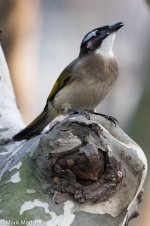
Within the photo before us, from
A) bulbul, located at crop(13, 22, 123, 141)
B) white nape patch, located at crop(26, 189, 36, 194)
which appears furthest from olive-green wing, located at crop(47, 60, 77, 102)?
white nape patch, located at crop(26, 189, 36, 194)

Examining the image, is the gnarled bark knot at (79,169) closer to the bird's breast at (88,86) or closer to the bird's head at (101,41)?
the bird's breast at (88,86)

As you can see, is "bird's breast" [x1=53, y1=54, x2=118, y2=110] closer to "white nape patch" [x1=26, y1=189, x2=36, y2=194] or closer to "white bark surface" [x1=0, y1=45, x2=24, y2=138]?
"white bark surface" [x1=0, y1=45, x2=24, y2=138]

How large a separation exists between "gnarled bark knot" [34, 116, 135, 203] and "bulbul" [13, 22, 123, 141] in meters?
1.48

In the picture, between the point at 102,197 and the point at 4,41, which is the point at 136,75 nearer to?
the point at 4,41

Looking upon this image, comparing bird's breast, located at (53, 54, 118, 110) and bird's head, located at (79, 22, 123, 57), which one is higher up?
bird's head, located at (79, 22, 123, 57)

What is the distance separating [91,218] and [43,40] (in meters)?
4.32

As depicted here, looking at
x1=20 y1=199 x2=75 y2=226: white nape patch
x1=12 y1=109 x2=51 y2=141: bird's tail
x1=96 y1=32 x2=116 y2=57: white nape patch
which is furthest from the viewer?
x1=96 y1=32 x2=116 y2=57: white nape patch

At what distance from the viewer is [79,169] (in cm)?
212

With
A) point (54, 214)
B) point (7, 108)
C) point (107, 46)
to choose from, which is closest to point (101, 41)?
point (107, 46)

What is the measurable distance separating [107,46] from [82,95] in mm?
495

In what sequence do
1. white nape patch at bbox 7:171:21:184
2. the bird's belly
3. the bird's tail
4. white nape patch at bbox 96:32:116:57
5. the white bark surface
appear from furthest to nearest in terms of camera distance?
white nape patch at bbox 96:32:116:57
the bird's belly
the bird's tail
the white bark surface
white nape patch at bbox 7:171:21:184

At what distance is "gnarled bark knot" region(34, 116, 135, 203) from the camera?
6.88 ft

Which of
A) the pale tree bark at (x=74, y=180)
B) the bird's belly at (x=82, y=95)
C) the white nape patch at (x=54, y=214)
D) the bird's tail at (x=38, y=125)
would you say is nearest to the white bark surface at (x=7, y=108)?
the bird's tail at (x=38, y=125)

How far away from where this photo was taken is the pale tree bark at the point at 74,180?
81.0 inches
